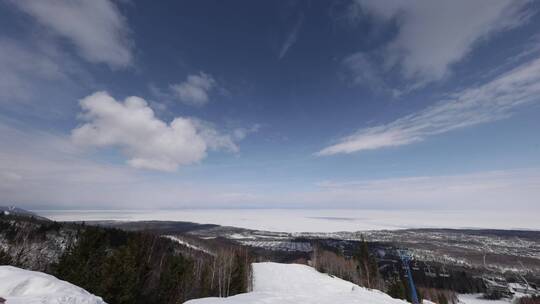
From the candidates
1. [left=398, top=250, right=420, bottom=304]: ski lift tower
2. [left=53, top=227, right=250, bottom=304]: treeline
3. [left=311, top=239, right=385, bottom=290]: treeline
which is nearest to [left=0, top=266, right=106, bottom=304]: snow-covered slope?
[left=53, top=227, right=250, bottom=304]: treeline

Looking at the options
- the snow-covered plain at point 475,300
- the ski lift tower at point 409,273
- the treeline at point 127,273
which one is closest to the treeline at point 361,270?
the ski lift tower at point 409,273

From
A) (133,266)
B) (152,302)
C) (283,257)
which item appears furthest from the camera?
(283,257)

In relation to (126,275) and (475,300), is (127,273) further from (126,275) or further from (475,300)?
(475,300)

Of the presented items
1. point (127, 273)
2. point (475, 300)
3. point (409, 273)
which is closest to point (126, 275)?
point (127, 273)

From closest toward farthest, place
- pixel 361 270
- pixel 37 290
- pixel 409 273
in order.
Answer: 1. pixel 37 290
2. pixel 409 273
3. pixel 361 270

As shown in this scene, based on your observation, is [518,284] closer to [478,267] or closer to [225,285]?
[478,267]

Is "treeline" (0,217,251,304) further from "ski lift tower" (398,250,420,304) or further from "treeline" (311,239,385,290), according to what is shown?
"treeline" (311,239,385,290)

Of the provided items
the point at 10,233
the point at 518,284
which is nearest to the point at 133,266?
the point at 10,233

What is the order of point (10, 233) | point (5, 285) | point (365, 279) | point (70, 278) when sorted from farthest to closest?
point (10, 233), point (365, 279), point (70, 278), point (5, 285)
